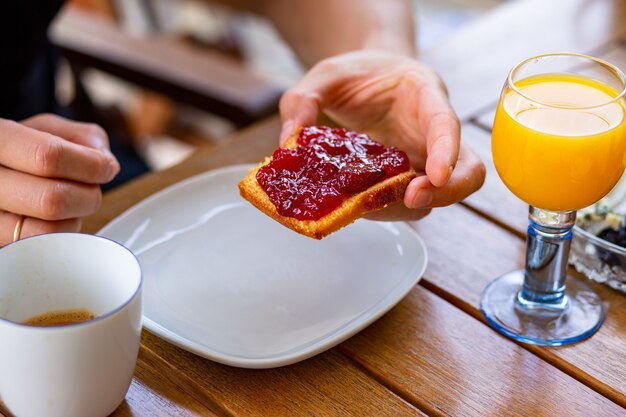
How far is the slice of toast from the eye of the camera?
107 centimetres

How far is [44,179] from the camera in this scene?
3.73 feet

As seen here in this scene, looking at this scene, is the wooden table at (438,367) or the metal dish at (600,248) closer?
the wooden table at (438,367)

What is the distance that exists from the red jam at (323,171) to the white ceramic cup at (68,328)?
0.84 ft

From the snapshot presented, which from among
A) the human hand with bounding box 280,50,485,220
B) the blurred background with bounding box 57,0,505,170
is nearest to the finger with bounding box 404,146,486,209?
the human hand with bounding box 280,50,485,220

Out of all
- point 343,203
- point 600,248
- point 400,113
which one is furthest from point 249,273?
point 600,248

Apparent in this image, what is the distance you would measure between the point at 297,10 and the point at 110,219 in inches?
34.9

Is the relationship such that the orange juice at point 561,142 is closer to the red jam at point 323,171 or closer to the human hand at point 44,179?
the red jam at point 323,171

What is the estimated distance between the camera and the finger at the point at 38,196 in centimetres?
113

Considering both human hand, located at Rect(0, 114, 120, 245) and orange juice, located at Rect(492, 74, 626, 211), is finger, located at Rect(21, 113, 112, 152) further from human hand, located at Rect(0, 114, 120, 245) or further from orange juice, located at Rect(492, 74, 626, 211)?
orange juice, located at Rect(492, 74, 626, 211)

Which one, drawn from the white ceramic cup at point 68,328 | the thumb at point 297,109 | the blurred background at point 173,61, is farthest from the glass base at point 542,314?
the blurred background at point 173,61

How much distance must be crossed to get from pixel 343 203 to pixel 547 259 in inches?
11.8

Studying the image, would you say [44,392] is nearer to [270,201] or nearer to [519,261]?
[270,201]

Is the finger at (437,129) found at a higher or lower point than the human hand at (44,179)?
higher

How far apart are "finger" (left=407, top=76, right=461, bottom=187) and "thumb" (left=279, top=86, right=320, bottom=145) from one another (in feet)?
0.57
